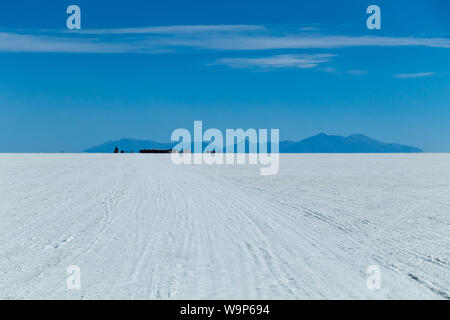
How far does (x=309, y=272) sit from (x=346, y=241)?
2582 mm

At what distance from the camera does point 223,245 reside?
871cm

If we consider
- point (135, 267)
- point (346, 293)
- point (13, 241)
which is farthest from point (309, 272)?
point (13, 241)

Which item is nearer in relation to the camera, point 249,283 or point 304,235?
point 249,283

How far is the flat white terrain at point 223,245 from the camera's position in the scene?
6281mm

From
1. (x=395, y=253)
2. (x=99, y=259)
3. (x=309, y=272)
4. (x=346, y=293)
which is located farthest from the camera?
(x=395, y=253)

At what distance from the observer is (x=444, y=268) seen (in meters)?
7.38

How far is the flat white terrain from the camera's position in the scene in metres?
6.28

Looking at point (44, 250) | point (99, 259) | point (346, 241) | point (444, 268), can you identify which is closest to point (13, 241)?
point (44, 250)

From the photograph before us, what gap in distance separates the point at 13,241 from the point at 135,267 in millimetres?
3183

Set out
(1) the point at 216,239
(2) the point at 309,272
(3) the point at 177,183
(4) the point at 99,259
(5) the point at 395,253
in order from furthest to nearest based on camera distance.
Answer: (3) the point at 177,183 < (1) the point at 216,239 < (5) the point at 395,253 < (4) the point at 99,259 < (2) the point at 309,272
